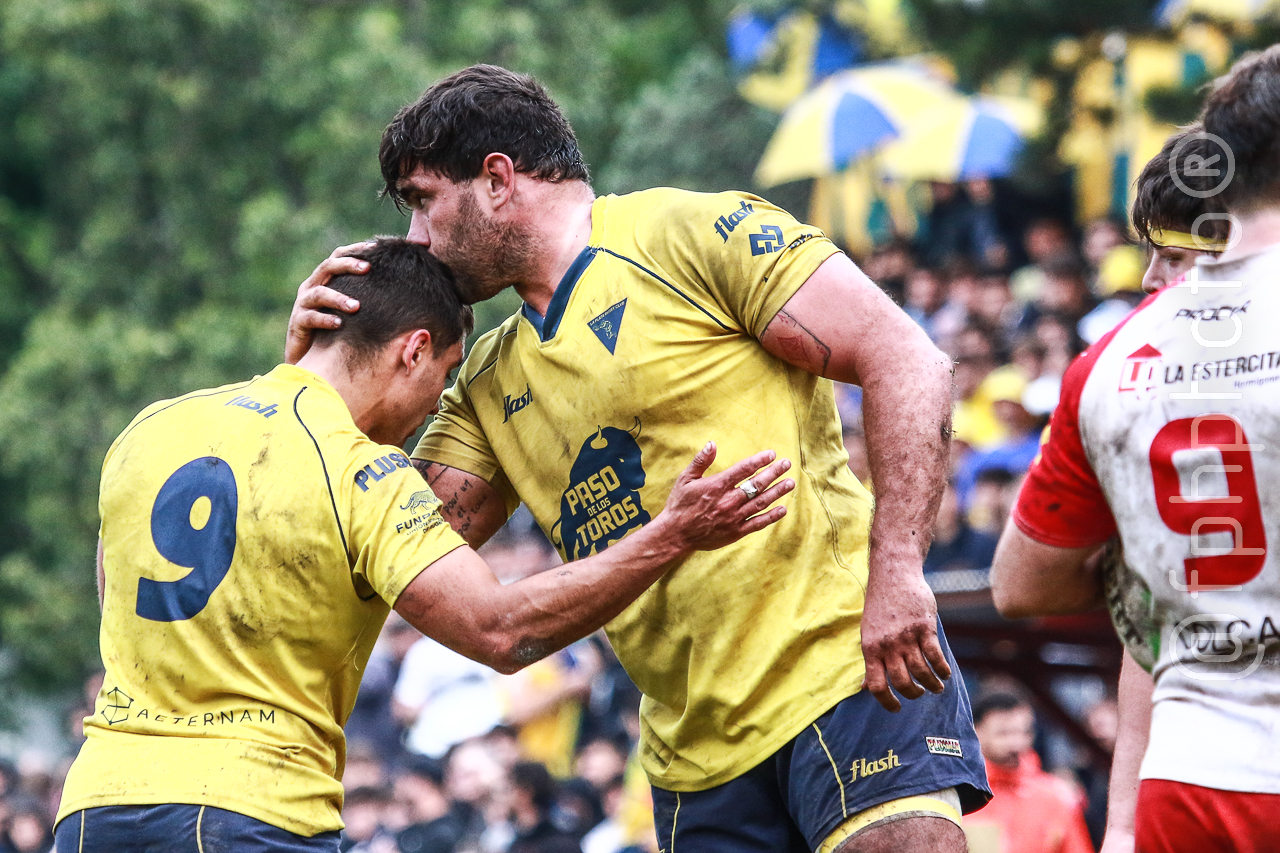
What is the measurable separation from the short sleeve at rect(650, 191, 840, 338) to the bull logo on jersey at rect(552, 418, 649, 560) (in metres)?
0.37

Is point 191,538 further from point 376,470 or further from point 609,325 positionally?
point 609,325

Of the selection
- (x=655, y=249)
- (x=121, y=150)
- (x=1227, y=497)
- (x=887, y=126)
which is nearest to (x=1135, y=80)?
(x=887, y=126)

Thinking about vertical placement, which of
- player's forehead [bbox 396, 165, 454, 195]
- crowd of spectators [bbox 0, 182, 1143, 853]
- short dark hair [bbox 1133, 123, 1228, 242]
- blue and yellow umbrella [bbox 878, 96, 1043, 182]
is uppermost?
blue and yellow umbrella [bbox 878, 96, 1043, 182]

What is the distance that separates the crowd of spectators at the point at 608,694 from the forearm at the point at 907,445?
384cm

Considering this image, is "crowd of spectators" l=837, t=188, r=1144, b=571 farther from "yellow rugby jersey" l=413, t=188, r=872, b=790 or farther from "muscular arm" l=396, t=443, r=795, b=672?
"muscular arm" l=396, t=443, r=795, b=672

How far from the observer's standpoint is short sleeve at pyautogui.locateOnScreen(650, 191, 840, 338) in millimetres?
3334

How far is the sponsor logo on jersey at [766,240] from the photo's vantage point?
11.0ft

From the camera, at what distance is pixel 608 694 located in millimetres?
9961

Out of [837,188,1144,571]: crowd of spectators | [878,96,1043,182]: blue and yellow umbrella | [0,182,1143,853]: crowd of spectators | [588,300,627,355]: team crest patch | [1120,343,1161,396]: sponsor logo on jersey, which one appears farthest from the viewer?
[878,96,1043,182]: blue and yellow umbrella

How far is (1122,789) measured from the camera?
3020mm

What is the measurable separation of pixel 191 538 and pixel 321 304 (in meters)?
0.69

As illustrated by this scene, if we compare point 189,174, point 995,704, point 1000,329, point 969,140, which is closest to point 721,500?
point 995,704

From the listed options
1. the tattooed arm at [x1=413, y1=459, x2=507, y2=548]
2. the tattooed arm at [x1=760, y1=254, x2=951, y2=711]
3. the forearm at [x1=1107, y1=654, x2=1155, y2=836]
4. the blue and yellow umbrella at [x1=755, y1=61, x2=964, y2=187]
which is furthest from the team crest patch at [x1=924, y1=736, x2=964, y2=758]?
the blue and yellow umbrella at [x1=755, y1=61, x2=964, y2=187]

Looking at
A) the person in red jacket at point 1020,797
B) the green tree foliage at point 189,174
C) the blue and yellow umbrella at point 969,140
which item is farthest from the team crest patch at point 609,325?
the green tree foliage at point 189,174
